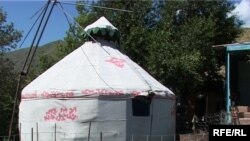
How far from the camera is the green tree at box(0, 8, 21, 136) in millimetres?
21906

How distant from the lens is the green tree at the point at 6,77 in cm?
2191

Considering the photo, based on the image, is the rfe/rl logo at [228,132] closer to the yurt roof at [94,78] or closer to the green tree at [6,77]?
the yurt roof at [94,78]

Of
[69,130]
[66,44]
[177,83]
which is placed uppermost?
[66,44]

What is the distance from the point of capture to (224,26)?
2223 cm

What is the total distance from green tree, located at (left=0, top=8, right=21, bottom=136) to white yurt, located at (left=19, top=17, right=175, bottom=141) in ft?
22.1

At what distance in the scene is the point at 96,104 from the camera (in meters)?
14.2

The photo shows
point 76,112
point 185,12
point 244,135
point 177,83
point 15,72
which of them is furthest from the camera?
point 15,72

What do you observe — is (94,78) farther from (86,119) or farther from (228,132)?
(228,132)

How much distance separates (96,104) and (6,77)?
9344mm

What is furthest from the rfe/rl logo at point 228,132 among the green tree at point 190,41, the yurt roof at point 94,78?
the green tree at point 190,41

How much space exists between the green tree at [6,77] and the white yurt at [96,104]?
6725 mm

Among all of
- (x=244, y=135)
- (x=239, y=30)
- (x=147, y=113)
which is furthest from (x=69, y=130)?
(x=239, y=30)

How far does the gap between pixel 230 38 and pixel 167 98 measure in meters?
7.80

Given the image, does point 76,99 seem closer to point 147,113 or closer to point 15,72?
point 147,113
